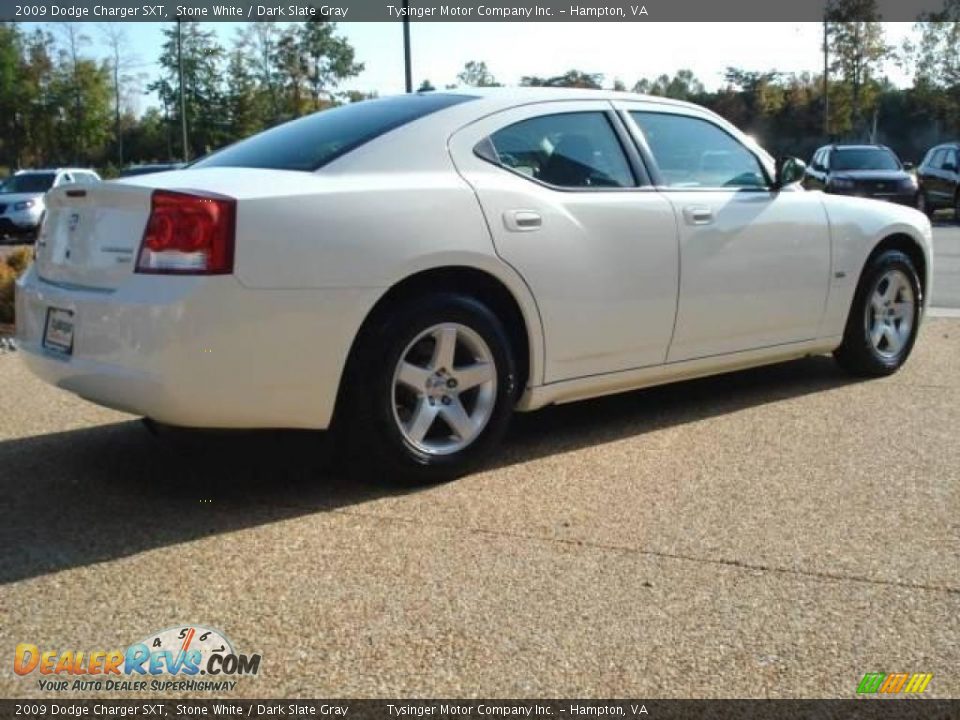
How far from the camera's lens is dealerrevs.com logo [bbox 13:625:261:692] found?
2406mm

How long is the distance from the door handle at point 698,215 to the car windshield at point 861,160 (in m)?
17.9

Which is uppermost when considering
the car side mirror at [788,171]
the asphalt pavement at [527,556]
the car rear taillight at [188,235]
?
the car side mirror at [788,171]

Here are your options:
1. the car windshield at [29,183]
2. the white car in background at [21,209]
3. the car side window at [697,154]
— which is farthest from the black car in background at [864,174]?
the car windshield at [29,183]

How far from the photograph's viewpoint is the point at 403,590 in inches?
114

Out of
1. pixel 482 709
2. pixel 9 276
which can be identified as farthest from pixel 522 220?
pixel 9 276

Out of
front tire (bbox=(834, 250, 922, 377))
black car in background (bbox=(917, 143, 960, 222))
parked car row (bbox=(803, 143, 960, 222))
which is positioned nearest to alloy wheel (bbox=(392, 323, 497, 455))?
front tire (bbox=(834, 250, 922, 377))

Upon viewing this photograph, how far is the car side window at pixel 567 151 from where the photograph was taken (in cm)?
414

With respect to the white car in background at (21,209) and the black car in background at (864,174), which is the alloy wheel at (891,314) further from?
the white car in background at (21,209)

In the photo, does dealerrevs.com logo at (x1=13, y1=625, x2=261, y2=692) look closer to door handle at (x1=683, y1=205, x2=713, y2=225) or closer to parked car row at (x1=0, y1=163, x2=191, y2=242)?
door handle at (x1=683, y1=205, x2=713, y2=225)

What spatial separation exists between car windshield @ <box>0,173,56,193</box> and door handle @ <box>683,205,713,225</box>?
851 inches

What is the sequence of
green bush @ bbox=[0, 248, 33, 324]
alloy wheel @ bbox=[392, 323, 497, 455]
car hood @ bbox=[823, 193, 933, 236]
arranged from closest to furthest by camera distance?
alloy wheel @ bbox=[392, 323, 497, 455] → car hood @ bbox=[823, 193, 933, 236] → green bush @ bbox=[0, 248, 33, 324]

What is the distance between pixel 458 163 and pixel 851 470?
6.66 feet

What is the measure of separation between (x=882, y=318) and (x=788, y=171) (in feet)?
4.02

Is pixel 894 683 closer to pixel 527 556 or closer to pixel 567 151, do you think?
pixel 527 556
